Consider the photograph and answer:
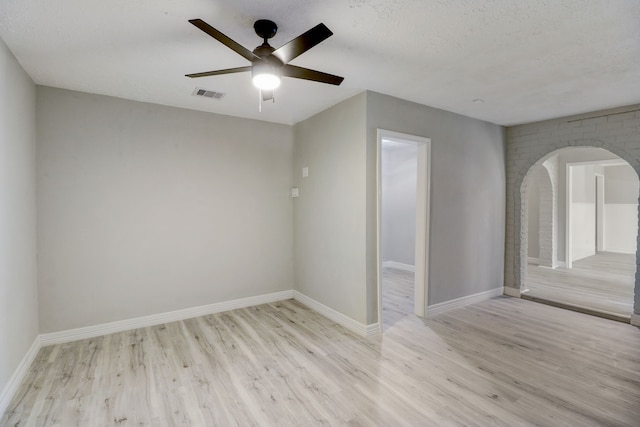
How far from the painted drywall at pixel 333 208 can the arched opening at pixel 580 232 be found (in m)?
2.84

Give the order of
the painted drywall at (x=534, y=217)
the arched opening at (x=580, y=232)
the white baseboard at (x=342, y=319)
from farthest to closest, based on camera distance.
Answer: the painted drywall at (x=534, y=217)
the arched opening at (x=580, y=232)
the white baseboard at (x=342, y=319)

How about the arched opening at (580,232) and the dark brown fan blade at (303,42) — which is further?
the arched opening at (580,232)

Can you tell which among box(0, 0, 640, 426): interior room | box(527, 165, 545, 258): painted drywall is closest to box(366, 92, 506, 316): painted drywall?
box(0, 0, 640, 426): interior room

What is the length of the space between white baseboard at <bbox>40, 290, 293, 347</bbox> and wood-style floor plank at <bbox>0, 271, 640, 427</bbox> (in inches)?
4.2

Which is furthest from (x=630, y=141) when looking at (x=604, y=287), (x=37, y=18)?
(x=37, y=18)

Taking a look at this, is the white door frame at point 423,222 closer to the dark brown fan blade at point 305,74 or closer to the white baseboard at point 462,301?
the white baseboard at point 462,301

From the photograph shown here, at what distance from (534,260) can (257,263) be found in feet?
19.6

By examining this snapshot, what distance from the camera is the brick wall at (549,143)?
11.9 feet

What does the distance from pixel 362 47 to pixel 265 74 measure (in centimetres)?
84

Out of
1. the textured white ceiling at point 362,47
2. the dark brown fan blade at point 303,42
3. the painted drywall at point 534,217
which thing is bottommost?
the painted drywall at point 534,217

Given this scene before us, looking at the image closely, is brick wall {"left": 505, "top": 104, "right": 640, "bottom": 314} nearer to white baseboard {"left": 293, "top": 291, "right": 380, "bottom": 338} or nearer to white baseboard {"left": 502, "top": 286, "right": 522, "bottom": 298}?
white baseboard {"left": 502, "top": 286, "right": 522, "bottom": 298}

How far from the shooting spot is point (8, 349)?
2213mm

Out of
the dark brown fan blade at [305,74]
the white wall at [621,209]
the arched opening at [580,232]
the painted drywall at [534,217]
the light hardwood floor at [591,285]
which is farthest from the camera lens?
the white wall at [621,209]

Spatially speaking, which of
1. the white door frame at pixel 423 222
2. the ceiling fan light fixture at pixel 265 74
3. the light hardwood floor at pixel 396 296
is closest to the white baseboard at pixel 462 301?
the white door frame at pixel 423 222
